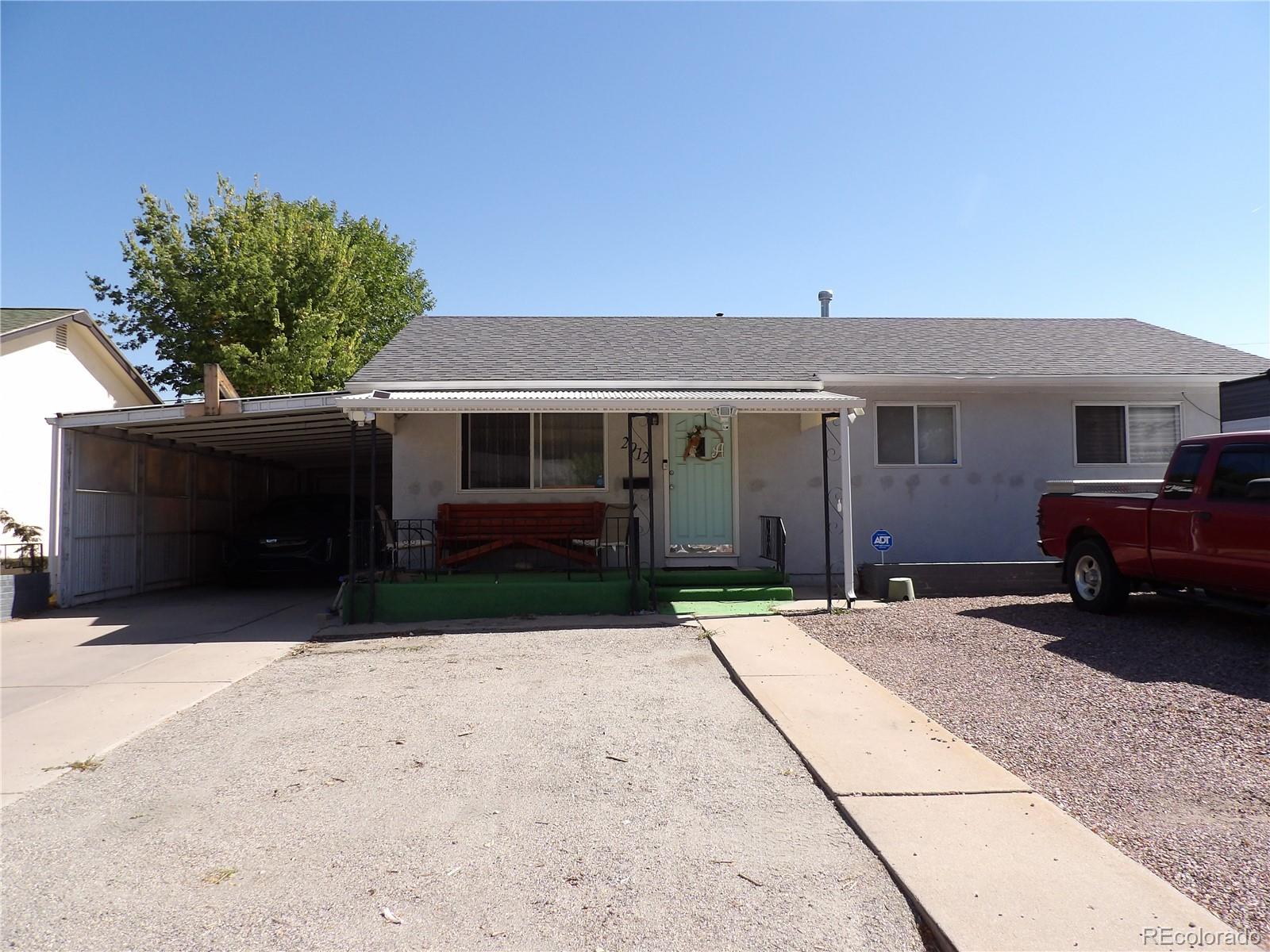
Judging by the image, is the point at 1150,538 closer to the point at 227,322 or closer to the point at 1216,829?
the point at 1216,829

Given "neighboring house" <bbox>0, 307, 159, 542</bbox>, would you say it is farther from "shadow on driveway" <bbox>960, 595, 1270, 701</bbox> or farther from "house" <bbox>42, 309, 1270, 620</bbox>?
"shadow on driveway" <bbox>960, 595, 1270, 701</bbox>

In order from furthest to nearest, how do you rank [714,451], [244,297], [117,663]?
1. [244,297]
2. [714,451]
3. [117,663]

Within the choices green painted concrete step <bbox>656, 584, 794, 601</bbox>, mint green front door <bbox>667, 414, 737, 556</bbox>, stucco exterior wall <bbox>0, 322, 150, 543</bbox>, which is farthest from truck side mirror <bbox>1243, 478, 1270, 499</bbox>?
stucco exterior wall <bbox>0, 322, 150, 543</bbox>

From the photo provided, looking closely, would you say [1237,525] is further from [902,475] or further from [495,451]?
[495,451]

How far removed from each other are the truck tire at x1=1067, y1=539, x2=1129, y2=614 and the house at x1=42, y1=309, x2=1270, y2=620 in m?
2.52

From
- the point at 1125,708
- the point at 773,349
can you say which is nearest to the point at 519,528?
the point at 773,349

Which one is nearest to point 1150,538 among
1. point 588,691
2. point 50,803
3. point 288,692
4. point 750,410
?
point 750,410

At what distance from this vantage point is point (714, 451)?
11180mm

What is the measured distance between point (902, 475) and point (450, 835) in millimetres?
9098

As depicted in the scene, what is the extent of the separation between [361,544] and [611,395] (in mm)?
5074

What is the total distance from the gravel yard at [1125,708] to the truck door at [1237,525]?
1.88ft

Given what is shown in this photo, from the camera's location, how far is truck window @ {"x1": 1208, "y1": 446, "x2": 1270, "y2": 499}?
6.58 metres

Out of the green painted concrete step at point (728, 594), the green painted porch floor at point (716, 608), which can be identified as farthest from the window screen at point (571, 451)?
the green painted porch floor at point (716, 608)

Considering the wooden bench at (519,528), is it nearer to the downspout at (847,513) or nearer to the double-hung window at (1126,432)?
the downspout at (847,513)
